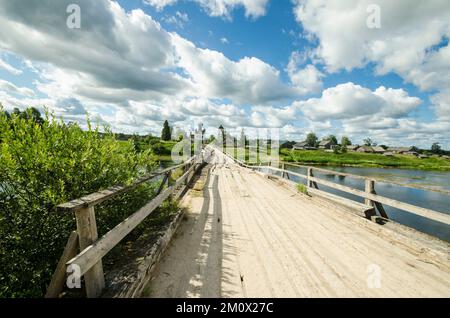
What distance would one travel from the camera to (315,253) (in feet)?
12.9

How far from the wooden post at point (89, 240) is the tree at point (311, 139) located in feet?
464

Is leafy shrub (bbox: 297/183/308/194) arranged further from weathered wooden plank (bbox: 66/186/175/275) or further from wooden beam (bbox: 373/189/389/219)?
weathered wooden plank (bbox: 66/186/175/275)

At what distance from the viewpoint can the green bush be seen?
8.40ft

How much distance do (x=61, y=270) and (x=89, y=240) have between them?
41 centimetres

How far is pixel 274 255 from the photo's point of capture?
12.6 feet

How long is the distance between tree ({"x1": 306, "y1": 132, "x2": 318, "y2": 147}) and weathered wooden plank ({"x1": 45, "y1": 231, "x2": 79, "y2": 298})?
141469 mm

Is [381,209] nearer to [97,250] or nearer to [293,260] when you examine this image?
[293,260]

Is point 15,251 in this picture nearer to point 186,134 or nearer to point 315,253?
point 315,253

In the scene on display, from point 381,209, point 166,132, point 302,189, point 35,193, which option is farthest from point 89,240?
point 166,132

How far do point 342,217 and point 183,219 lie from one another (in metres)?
4.38

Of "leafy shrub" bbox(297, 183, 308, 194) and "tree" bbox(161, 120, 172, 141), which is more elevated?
"tree" bbox(161, 120, 172, 141)

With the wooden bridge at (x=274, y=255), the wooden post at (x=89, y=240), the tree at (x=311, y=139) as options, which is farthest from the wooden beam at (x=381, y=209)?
the tree at (x=311, y=139)

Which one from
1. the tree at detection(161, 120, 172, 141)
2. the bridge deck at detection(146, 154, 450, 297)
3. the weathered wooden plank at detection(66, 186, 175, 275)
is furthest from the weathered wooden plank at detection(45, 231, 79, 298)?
the tree at detection(161, 120, 172, 141)
